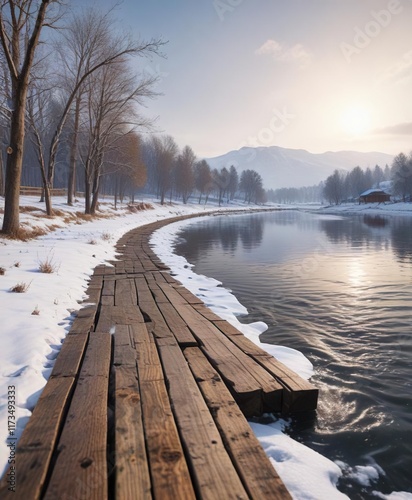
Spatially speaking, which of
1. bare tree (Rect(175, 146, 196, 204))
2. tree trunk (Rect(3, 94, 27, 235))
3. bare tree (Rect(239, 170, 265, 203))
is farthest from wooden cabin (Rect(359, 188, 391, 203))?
tree trunk (Rect(3, 94, 27, 235))

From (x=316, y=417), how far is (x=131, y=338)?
2.31m

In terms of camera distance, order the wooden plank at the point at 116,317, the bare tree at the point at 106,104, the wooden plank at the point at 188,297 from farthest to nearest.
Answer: the bare tree at the point at 106,104, the wooden plank at the point at 188,297, the wooden plank at the point at 116,317

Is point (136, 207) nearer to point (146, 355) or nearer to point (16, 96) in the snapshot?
point (16, 96)

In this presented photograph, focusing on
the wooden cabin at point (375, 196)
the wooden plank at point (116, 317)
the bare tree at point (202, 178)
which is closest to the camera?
the wooden plank at point (116, 317)

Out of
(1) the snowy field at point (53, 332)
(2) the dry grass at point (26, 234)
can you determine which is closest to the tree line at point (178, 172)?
(2) the dry grass at point (26, 234)

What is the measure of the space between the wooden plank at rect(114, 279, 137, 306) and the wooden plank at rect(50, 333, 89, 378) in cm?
176

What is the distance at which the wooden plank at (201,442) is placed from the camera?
196 cm

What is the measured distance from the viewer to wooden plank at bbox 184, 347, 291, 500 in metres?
1.99

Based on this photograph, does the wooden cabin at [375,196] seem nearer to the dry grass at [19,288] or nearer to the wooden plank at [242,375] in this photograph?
the wooden plank at [242,375]

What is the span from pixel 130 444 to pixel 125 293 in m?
4.63

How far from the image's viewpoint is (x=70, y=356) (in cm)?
367

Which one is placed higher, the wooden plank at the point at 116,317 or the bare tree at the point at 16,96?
the bare tree at the point at 16,96

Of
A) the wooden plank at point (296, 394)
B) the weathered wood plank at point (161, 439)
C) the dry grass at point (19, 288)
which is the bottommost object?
the wooden plank at point (296, 394)

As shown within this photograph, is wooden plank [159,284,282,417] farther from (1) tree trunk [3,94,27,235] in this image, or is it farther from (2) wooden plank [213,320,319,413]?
(1) tree trunk [3,94,27,235]
